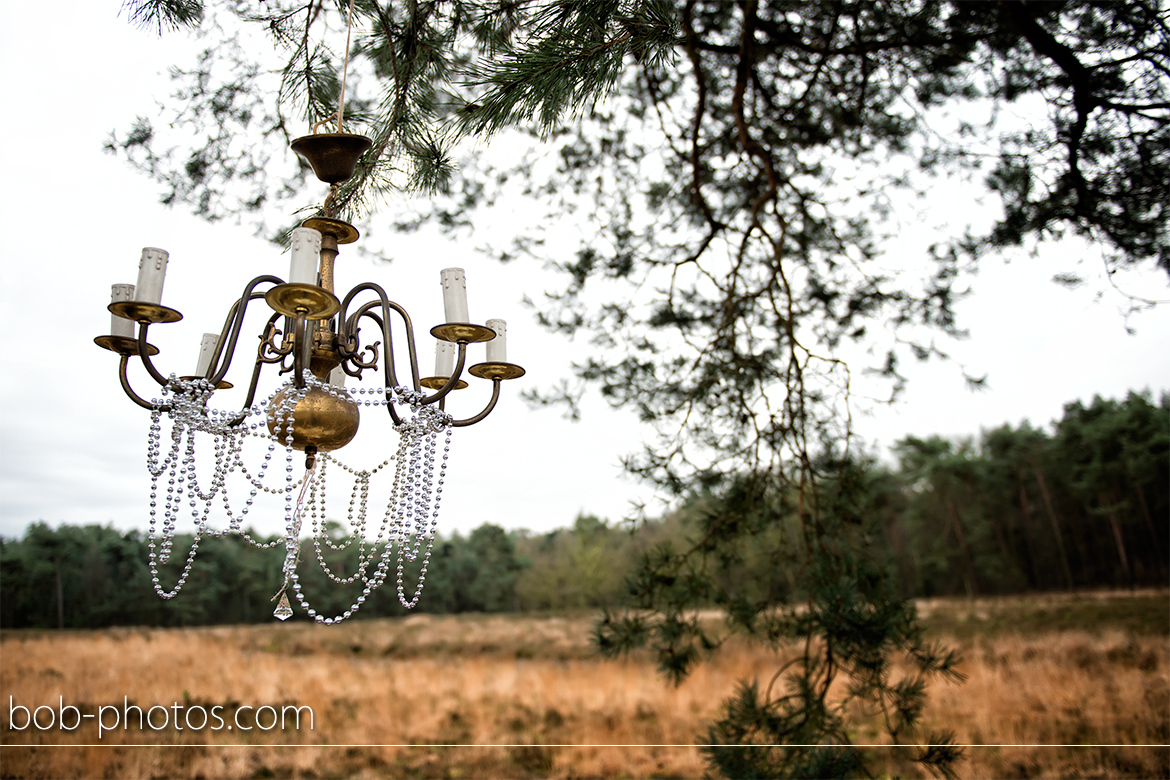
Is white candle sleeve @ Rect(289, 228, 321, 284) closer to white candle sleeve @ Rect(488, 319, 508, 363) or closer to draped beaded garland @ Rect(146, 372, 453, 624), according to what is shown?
draped beaded garland @ Rect(146, 372, 453, 624)

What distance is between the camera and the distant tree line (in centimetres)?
247

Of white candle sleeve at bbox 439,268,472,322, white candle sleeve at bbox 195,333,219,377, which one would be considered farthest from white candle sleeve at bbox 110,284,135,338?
white candle sleeve at bbox 439,268,472,322

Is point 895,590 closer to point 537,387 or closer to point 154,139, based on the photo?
point 537,387

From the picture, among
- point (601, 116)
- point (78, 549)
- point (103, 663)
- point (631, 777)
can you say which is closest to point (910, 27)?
point (601, 116)

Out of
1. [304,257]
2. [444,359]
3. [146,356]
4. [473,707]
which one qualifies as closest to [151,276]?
[146,356]

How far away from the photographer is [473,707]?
5.29 m

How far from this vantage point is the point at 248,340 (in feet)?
4.78

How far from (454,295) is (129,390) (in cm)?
56

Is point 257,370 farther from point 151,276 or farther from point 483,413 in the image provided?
point 483,413

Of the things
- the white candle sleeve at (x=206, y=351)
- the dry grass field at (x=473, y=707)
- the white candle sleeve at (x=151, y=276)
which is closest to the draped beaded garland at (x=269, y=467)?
the white candle sleeve at (x=151, y=276)

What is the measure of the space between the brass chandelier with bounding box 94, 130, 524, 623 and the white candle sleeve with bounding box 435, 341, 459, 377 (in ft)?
0.48

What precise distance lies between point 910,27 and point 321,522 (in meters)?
2.43

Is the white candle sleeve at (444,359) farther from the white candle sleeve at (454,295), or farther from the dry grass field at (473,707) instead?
the dry grass field at (473,707)

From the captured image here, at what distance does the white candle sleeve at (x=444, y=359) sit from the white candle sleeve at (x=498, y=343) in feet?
0.51
